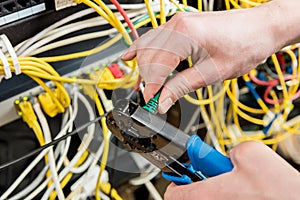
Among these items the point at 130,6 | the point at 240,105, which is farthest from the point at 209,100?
the point at 130,6

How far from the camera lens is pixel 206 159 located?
26.0 inches

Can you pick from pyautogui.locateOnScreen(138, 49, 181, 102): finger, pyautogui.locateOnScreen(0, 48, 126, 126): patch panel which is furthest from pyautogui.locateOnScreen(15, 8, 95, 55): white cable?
pyautogui.locateOnScreen(138, 49, 181, 102): finger

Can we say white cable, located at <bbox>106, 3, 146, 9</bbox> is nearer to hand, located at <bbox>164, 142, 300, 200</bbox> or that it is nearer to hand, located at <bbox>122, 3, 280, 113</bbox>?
hand, located at <bbox>122, 3, 280, 113</bbox>

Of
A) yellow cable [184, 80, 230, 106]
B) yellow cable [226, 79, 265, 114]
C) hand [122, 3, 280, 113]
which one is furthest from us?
yellow cable [226, 79, 265, 114]

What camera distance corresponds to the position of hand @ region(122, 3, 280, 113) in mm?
699

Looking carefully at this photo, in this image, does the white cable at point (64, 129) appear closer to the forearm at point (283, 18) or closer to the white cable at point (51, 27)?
the white cable at point (51, 27)

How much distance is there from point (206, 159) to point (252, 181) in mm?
77

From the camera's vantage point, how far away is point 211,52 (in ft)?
2.46

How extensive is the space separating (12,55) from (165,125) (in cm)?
28

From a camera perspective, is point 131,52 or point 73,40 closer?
point 131,52

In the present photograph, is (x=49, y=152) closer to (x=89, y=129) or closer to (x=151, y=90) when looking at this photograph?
(x=89, y=129)

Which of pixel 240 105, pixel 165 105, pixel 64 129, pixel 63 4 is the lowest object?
pixel 240 105

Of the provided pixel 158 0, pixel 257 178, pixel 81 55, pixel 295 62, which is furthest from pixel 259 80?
pixel 257 178

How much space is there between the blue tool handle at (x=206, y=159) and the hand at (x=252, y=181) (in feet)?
0.06
